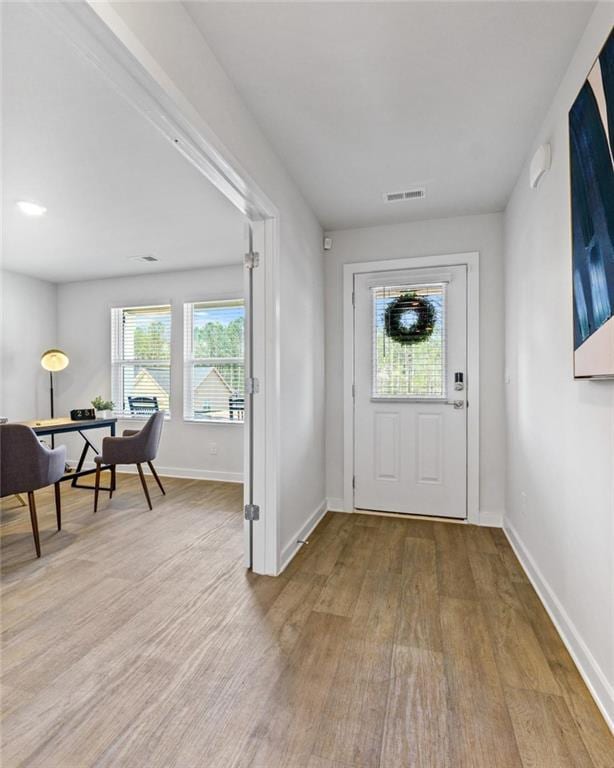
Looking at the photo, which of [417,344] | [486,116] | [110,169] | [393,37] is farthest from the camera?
[417,344]

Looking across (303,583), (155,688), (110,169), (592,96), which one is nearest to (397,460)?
(303,583)

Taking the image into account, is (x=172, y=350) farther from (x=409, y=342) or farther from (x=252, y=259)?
(x=409, y=342)

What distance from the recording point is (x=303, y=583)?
218cm

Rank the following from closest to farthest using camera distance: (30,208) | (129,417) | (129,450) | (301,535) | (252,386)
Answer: (252,386) < (301,535) < (30,208) < (129,450) < (129,417)

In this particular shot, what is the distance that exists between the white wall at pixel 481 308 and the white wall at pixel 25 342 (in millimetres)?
3973

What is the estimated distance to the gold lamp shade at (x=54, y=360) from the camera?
4789 mm

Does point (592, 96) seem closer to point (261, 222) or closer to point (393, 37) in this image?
point (393, 37)

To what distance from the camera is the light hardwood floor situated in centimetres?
120

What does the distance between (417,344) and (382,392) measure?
0.50 meters

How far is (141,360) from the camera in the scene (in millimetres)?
4984

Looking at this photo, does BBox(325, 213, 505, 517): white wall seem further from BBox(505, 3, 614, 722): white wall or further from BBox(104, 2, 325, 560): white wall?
BBox(505, 3, 614, 722): white wall

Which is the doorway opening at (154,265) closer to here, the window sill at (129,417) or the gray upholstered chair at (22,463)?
the window sill at (129,417)

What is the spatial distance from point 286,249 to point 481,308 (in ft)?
5.50

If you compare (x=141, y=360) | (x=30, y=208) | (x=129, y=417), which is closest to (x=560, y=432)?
(x=30, y=208)
